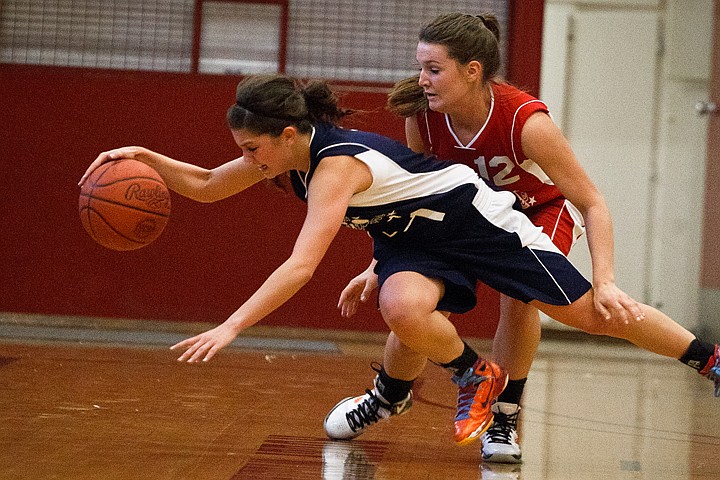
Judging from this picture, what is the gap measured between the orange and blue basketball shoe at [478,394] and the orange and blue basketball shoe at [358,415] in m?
0.27

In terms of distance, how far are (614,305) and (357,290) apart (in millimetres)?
778

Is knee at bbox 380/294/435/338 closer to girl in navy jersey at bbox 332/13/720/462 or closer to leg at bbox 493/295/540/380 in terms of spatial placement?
girl in navy jersey at bbox 332/13/720/462

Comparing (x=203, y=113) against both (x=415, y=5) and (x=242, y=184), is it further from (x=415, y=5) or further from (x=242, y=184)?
(x=242, y=184)

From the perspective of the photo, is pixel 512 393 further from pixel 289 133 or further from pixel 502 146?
pixel 289 133

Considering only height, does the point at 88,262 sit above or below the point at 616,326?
below

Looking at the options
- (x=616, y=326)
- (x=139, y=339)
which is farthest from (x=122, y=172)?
(x=139, y=339)

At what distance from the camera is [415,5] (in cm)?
595

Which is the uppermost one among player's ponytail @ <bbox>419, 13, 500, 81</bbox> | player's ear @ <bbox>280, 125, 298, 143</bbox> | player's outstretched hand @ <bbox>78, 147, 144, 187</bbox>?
player's ponytail @ <bbox>419, 13, 500, 81</bbox>

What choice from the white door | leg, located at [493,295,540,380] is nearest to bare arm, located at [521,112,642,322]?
leg, located at [493,295,540,380]

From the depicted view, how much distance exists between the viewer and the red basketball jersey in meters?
2.88

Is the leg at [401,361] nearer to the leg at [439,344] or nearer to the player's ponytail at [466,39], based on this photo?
the leg at [439,344]

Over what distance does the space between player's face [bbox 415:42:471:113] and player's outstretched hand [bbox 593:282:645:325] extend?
0.64 meters

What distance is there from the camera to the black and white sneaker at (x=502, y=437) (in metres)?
2.80

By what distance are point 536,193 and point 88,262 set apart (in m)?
3.48
